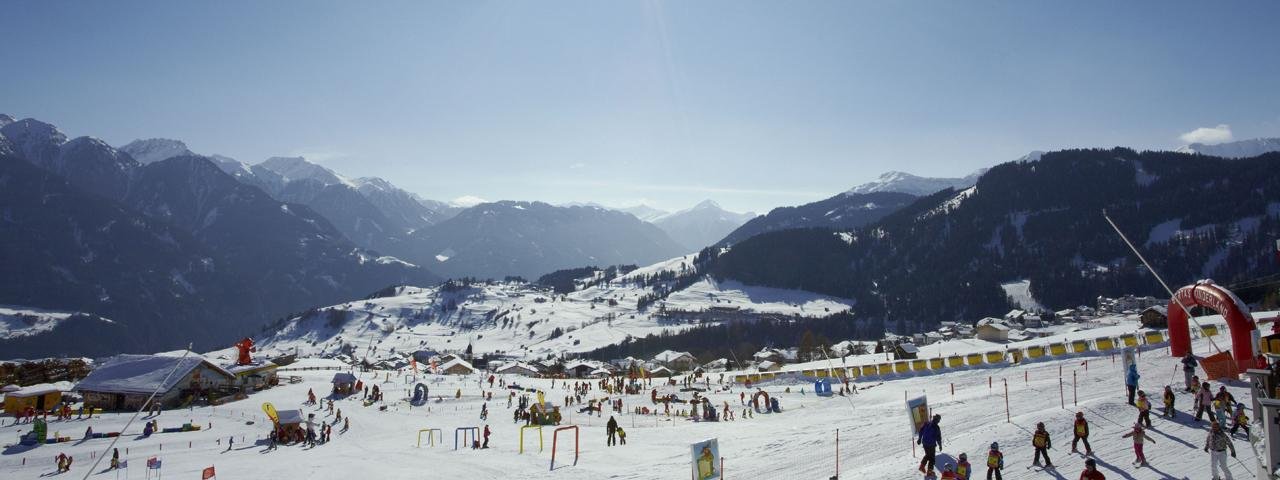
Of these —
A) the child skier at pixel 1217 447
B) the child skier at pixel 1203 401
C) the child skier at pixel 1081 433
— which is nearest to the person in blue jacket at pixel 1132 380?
the child skier at pixel 1203 401

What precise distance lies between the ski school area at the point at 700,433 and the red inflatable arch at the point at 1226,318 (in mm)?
1258

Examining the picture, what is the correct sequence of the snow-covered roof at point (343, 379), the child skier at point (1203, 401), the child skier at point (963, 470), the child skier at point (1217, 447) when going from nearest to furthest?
the child skier at point (1217, 447) < the child skier at point (963, 470) < the child skier at point (1203, 401) < the snow-covered roof at point (343, 379)

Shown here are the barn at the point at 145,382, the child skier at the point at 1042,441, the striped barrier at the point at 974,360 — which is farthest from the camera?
the barn at the point at 145,382

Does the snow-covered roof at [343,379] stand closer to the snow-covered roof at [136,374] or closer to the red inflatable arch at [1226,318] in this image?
the snow-covered roof at [136,374]

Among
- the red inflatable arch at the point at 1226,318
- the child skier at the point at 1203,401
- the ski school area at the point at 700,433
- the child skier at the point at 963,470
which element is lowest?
the ski school area at the point at 700,433

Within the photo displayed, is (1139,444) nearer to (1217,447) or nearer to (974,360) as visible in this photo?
(1217,447)

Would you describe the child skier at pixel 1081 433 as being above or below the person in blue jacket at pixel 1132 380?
below

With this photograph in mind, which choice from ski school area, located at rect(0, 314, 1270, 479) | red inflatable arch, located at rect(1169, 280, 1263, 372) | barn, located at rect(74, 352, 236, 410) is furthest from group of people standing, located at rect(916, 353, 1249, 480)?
barn, located at rect(74, 352, 236, 410)

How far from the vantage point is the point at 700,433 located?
A: 28.8m

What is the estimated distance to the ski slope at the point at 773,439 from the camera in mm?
17047

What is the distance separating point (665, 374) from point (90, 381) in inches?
2161

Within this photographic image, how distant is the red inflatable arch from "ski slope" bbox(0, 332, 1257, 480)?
1.16 meters

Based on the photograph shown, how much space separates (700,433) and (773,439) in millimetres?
5050

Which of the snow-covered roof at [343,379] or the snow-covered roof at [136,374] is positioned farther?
the snow-covered roof at [343,379]
